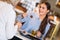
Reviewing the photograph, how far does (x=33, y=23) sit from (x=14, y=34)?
5.5 inches

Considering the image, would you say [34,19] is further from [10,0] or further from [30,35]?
[10,0]

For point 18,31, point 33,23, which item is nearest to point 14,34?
point 18,31

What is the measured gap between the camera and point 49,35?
0.98m

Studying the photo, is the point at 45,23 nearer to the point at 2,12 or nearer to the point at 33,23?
the point at 33,23

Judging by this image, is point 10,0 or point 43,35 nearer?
point 43,35

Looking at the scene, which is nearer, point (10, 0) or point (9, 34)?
point (9, 34)

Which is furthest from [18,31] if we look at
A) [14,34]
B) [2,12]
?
[2,12]

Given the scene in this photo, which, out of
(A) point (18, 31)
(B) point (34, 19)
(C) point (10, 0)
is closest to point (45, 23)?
(B) point (34, 19)

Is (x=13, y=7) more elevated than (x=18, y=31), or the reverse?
(x=13, y=7)

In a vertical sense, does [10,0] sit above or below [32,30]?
above

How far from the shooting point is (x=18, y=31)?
3.28ft

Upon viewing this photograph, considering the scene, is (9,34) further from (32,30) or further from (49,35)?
(49,35)

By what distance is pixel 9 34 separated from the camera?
97 cm

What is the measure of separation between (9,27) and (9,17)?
64 mm
